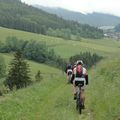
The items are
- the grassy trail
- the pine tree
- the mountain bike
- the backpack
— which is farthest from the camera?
the pine tree

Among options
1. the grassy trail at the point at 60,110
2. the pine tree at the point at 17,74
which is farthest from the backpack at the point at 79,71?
the pine tree at the point at 17,74

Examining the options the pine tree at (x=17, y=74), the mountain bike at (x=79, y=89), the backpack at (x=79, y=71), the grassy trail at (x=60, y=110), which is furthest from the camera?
the pine tree at (x=17, y=74)

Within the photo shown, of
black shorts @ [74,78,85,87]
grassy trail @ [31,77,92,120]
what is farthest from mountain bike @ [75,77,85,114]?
grassy trail @ [31,77,92,120]

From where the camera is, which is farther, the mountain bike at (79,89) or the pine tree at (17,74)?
the pine tree at (17,74)

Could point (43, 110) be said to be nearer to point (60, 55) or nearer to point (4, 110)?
point (4, 110)

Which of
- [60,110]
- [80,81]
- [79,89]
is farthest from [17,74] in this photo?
[80,81]

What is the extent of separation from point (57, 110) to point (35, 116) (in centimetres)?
160

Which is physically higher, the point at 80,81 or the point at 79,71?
the point at 79,71

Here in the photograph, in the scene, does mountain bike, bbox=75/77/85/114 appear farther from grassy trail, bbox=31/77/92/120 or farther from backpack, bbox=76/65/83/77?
grassy trail, bbox=31/77/92/120

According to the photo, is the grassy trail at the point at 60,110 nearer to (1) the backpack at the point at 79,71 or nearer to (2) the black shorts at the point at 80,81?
(2) the black shorts at the point at 80,81

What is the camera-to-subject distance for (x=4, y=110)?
24.6 metres

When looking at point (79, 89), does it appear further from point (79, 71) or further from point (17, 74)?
point (17, 74)

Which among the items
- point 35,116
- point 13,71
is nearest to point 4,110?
point 35,116

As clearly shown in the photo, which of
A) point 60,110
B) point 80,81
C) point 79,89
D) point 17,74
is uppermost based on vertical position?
point 80,81
